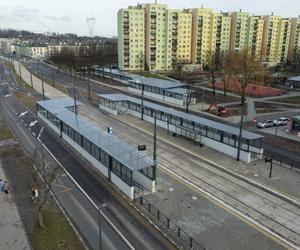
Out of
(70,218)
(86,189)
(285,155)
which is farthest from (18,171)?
(285,155)

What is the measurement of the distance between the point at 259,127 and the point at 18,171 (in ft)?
121

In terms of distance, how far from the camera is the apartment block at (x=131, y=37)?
11975 centimetres

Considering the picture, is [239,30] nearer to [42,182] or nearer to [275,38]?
[275,38]

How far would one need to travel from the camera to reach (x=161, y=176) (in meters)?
30.6

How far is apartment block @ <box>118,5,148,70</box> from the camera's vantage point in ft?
393

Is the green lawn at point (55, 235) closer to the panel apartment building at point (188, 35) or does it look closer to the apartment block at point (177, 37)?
the panel apartment building at point (188, 35)

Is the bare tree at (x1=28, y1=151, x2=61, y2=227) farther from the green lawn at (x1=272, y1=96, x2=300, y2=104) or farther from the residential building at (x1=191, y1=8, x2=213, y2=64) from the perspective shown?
the residential building at (x1=191, y1=8, x2=213, y2=64)

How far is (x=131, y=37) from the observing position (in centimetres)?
12175

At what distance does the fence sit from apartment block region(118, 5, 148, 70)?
98.4 m

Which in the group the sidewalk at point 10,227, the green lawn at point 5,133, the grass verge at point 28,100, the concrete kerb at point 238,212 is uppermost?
the grass verge at point 28,100

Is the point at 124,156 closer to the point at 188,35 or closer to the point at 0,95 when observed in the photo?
the point at 0,95

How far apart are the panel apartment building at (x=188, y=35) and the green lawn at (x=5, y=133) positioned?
3127 inches

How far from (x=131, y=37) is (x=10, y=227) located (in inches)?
4298

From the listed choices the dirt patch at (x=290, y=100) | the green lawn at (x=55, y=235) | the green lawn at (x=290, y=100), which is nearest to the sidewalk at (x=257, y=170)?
the green lawn at (x=55, y=235)
